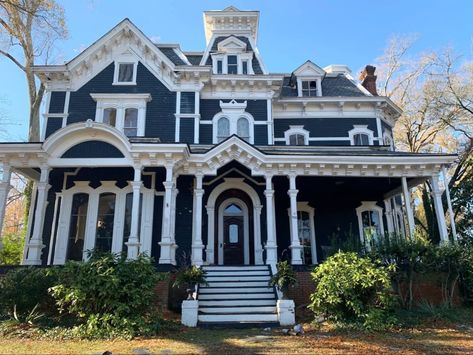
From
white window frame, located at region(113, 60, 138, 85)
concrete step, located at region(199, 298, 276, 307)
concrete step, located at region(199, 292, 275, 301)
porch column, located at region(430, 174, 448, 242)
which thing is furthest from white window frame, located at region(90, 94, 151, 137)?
porch column, located at region(430, 174, 448, 242)

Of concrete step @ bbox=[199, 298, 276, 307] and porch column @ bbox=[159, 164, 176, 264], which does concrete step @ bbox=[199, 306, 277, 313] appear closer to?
concrete step @ bbox=[199, 298, 276, 307]

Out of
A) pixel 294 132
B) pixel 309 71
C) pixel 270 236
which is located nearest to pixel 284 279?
pixel 270 236

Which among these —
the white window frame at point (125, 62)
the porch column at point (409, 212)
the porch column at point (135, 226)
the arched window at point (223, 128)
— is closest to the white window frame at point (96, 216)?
the porch column at point (135, 226)

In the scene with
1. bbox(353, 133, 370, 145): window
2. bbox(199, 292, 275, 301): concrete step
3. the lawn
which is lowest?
the lawn

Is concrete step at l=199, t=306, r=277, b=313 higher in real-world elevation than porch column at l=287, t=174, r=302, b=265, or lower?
lower

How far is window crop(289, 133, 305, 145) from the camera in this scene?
1662 cm

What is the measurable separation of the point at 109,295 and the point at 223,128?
9.20m

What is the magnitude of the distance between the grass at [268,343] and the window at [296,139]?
32.0ft

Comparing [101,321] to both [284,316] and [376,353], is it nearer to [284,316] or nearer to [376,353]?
[284,316]

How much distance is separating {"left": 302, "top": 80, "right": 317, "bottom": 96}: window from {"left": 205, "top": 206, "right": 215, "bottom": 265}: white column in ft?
25.5

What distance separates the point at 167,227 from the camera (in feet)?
36.4

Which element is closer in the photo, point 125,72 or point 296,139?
point 125,72

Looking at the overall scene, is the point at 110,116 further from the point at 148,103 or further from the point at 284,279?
the point at 284,279

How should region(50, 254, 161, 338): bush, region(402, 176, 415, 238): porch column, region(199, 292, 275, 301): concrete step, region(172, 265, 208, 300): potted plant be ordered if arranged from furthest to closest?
region(402, 176, 415, 238): porch column
region(199, 292, 275, 301): concrete step
region(172, 265, 208, 300): potted plant
region(50, 254, 161, 338): bush
